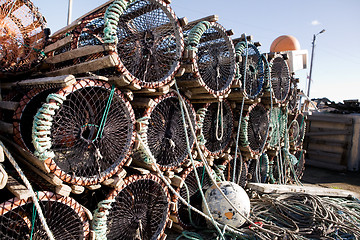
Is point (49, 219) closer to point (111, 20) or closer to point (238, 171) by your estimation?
point (111, 20)

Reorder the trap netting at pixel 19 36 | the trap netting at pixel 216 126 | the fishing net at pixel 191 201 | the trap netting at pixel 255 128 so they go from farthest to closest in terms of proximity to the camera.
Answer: the trap netting at pixel 255 128, the trap netting at pixel 216 126, the fishing net at pixel 191 201, the trap netting at pixel 19 36

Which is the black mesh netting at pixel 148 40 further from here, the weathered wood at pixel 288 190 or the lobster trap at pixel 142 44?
the weathered wood at pixel 288 190

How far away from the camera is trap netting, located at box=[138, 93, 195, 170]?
2.76 m

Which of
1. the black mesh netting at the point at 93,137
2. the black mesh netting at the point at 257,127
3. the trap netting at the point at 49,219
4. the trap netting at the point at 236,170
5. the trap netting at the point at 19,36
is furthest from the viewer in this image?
the black mesh netting at the point at 257,127

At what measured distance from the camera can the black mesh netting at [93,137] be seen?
84.1 inches

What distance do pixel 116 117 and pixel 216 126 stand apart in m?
1.54

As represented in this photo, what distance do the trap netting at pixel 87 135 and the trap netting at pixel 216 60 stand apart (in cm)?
129

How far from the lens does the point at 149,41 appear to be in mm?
2604

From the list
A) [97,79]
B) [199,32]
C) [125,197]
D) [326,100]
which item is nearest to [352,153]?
[326,100]

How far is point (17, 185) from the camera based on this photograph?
6.07 ft

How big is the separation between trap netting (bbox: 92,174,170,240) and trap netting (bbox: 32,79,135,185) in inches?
10.7

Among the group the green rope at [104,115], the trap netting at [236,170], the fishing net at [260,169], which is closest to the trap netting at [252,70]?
the trap netting at [236,170]

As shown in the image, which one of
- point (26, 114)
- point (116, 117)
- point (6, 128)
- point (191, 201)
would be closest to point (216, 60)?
point (116, 117)

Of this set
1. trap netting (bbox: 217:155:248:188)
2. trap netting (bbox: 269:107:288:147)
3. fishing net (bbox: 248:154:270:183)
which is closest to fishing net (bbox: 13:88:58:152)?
trap netting (bbox: 217:155:248:188)
